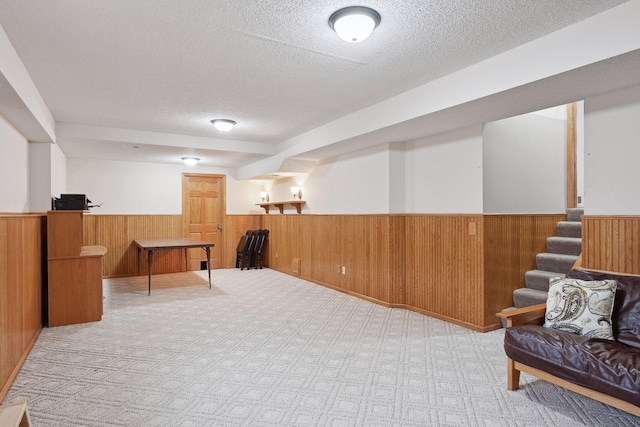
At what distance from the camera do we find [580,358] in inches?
86.7

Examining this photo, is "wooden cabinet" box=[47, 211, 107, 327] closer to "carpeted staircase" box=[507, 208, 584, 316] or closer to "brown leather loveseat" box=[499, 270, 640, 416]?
"brown leather loveseat" box=[499, 270, 640, 416]

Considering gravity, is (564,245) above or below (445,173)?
below

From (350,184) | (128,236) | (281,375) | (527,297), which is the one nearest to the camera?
(281,375)

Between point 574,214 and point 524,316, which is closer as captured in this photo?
point 524,316

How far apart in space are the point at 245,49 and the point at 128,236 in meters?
5.94

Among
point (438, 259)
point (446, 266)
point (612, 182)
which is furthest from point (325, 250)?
point (612, 182)

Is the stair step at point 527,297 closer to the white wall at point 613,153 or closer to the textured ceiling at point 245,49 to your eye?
the white wall at point 613,153

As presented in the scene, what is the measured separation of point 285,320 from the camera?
4.32 meters

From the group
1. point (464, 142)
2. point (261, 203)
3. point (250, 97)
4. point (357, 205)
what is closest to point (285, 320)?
point (357, 205)

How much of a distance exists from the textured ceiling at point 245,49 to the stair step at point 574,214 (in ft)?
9.30

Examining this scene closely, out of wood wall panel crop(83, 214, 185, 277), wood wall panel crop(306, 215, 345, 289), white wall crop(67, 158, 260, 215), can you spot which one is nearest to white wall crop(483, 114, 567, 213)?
wood wall panel crop(306, 215, 345, 289)

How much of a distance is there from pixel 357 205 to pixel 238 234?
3979mm

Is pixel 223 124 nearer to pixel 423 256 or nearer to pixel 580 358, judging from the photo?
pixel 423 256

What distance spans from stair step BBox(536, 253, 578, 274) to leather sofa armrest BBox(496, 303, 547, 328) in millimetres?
1514
